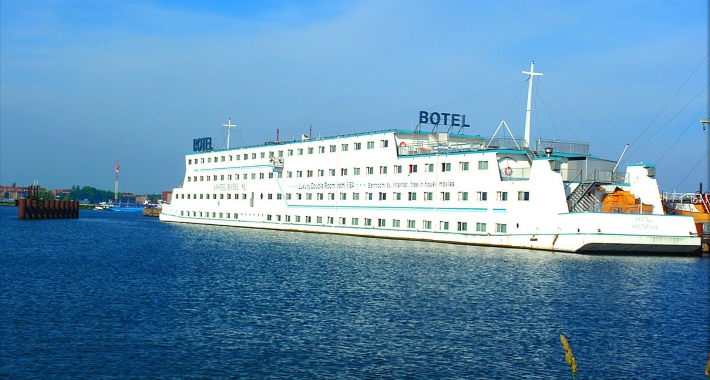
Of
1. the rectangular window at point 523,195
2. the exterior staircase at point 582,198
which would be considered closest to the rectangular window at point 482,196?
the rectangular window at point 523,195

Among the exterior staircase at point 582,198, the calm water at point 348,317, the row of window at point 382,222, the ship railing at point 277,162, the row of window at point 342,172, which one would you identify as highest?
the ship railing at point 277,162

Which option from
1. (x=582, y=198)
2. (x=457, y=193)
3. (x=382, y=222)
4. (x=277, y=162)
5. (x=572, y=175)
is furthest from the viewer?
(x=277, y=162)

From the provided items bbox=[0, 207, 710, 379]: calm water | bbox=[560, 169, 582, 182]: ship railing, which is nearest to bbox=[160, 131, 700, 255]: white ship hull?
bbox=[560, 169, 582, 182]: ship railing

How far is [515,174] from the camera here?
55.9 meters

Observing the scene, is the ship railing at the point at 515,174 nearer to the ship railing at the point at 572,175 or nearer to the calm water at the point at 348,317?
the ship railing at the point at 572,175

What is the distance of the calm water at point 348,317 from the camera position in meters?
19.6

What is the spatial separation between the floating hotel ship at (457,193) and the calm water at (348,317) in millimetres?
4291

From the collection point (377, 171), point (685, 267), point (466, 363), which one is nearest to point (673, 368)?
point (466, 363)

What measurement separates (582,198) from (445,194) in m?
11.6

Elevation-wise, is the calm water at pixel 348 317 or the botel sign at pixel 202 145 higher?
the botel sign at pixel 202 145

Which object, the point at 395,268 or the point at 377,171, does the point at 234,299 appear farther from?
the point at 377,171

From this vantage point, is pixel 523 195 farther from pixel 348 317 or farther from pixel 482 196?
pixel 348 317

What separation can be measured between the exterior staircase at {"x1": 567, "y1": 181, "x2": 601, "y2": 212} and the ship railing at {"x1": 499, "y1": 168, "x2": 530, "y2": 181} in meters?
3.77

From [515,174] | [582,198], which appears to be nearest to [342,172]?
[515,174]
